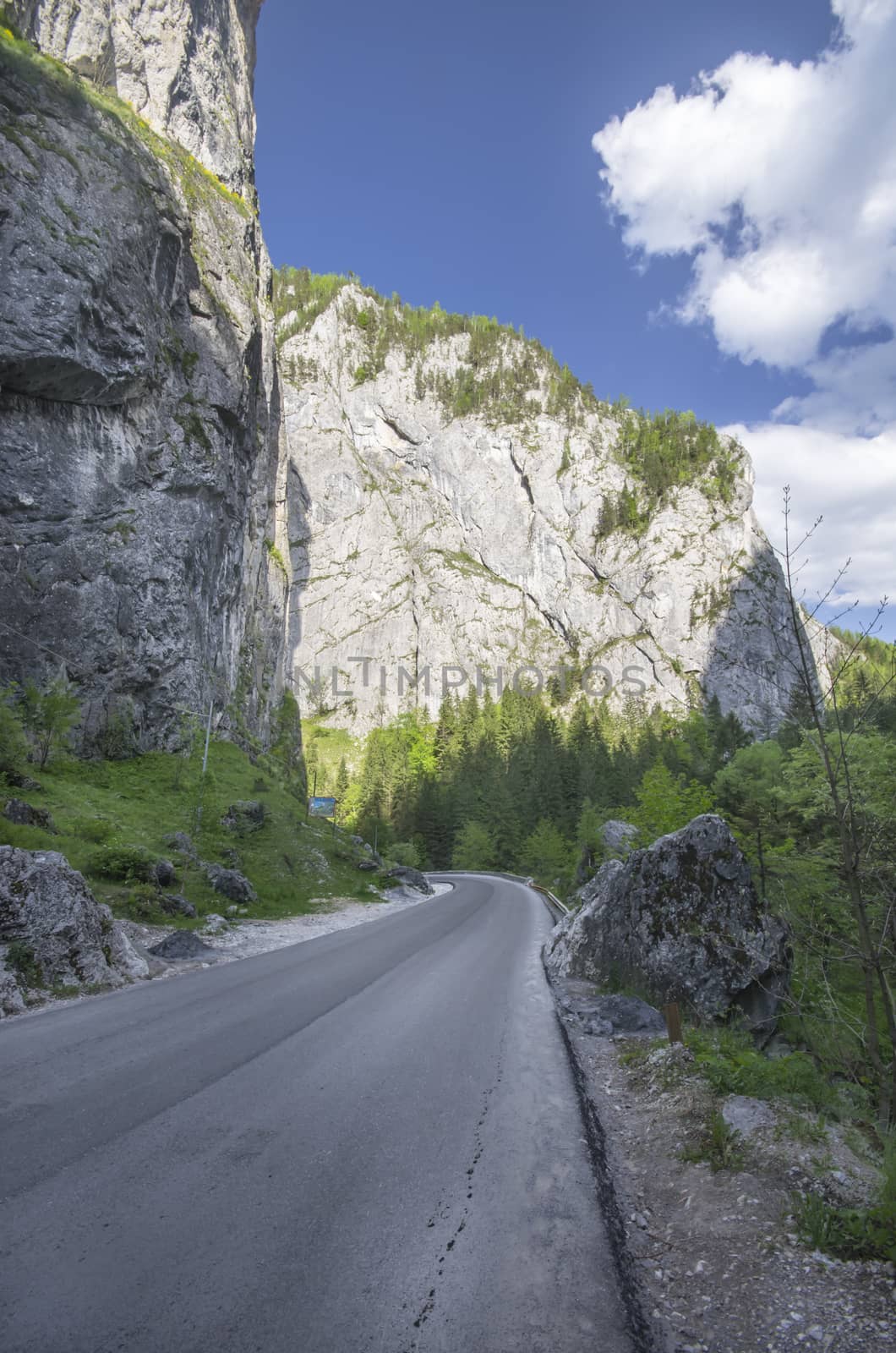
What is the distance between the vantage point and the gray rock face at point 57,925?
974 centimetres

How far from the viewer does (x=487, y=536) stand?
5197 inches

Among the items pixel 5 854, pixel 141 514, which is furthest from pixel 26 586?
pixel 5 854

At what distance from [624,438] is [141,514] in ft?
438

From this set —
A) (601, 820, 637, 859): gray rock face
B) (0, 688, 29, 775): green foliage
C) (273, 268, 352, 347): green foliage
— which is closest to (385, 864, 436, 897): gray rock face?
(601, 820, 637, 859): gray rock face

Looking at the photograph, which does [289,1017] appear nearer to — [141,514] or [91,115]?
[141,514]

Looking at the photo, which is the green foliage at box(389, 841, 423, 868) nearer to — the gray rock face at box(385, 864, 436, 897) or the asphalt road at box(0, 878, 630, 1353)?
the gray rock face at box(385, 864, 436, 897)

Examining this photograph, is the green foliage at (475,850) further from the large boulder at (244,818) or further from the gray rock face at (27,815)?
the gray rock face at (27,815)

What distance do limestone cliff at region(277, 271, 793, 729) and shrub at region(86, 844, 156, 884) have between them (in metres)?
99.3

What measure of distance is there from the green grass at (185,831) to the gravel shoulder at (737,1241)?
14.1 m

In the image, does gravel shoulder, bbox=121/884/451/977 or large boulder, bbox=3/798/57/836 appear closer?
gravel shoulder, bbox=121/884/451/977

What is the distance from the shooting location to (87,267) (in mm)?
31109

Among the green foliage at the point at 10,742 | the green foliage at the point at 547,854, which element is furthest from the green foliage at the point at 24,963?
the green foliage at the point at 547,854

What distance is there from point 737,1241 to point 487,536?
132797mm

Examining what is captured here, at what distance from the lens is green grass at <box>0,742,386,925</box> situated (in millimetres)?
16562
